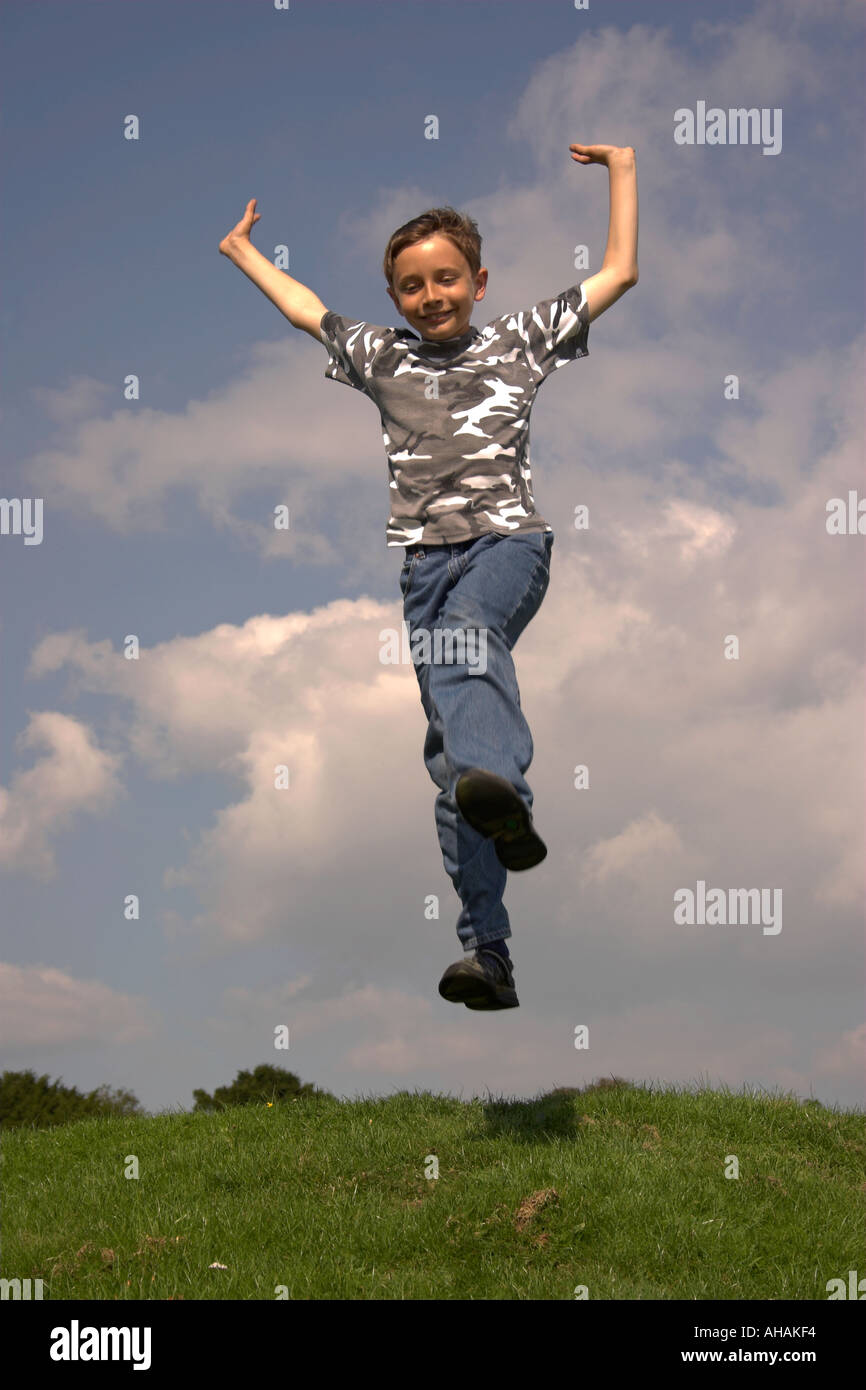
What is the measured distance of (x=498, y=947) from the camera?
18.2 ft

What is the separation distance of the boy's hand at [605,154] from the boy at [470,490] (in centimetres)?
1

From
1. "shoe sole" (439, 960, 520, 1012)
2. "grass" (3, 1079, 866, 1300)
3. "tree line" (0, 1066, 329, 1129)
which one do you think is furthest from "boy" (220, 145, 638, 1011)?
"tree line" (0, 1066, 329, 1129)

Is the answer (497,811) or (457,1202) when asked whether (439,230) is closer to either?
(497,811)

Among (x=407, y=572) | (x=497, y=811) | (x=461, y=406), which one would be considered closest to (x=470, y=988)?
(x=497, y=811)

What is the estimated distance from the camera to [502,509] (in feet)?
18.5

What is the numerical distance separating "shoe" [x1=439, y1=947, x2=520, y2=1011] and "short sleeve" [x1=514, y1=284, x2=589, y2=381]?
9.49 feet

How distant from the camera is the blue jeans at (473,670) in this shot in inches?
205

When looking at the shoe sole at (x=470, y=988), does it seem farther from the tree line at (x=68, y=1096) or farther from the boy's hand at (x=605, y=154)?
the tree line at (x=68, y=1096)

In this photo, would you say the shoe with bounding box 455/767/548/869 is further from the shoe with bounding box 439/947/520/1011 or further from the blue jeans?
the shoe with bounding box 439/947/520/1011

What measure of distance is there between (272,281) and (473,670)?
9.29ft
